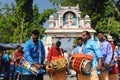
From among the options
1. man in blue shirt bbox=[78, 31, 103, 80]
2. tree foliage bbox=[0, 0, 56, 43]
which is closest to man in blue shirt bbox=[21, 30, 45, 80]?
man in blue shirt bbox=[78, 31, 103, 80]

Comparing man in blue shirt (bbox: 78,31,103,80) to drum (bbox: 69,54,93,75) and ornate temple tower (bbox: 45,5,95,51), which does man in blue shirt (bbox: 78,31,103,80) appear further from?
ornate temple tower (bbox: 45,5,95,51)

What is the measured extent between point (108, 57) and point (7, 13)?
37.1 meters

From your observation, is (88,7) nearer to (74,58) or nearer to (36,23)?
(36,23)

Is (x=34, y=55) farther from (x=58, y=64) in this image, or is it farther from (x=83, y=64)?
(x=58, y=64)

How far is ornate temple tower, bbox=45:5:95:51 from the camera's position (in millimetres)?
36125

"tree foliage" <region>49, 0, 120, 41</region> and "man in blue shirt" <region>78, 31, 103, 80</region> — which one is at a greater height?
"tree foliage" <region>49, 0, 120, 41</region>

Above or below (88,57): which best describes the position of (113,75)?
below

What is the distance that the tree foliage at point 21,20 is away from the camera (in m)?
43.1

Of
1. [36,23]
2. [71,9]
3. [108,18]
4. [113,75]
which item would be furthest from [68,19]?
[113,75]

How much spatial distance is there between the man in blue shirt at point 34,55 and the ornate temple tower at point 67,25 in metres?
27.2

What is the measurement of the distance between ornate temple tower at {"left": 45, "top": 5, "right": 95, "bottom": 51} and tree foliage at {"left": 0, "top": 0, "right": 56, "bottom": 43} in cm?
650

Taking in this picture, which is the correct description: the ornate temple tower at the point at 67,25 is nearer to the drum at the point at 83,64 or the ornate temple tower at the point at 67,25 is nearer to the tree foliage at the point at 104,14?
the tree foliage at the point at 104,14

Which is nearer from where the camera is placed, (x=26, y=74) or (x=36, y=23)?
(x=26, y=74)

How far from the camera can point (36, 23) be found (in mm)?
44688
